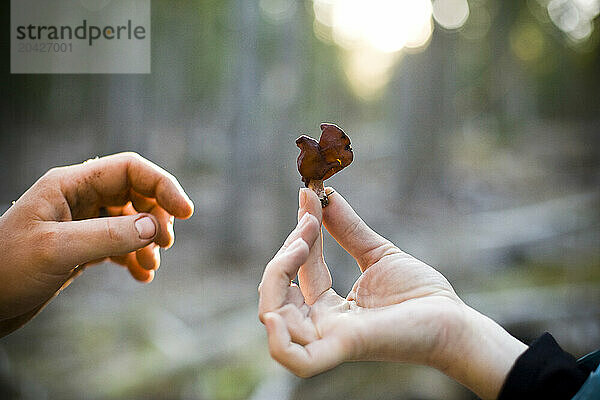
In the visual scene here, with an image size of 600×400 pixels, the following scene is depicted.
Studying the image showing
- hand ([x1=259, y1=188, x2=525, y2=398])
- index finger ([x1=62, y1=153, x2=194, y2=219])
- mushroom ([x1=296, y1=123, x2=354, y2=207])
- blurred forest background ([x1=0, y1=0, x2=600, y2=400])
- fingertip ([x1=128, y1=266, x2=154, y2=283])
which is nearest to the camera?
hand ([x1=259, y1=188, x2=525, y2=398])

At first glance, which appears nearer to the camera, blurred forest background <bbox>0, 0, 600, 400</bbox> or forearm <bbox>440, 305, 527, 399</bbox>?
forearm <bbox>440, 305, 527, 399</bbox>

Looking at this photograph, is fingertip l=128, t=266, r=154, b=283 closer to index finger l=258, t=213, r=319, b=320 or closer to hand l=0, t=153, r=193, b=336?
hand l=0, t=153, r=193, b=336

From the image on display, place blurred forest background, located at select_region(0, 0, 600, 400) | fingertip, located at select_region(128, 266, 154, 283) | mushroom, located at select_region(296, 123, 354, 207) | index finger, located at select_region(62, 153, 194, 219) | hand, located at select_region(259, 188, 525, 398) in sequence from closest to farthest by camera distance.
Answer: hand, located at select_region(259, 188, 525, 398) < mushroom, located at select_region(296, 123, 354, 207) < index finger, located at select_region(62, 153, 194, 219) < fingertip, located at select_region(128, 266, 154, 283) < blurred forest background, located at select_region(0, 0, 600, 400)

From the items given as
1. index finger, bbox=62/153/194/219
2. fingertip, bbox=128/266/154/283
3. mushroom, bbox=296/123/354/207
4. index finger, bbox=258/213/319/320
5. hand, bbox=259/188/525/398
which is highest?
mushroom, bbox=296/123/354/207

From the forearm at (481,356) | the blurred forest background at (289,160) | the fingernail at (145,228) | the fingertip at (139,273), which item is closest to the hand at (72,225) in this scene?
the fingernail at (145,228)

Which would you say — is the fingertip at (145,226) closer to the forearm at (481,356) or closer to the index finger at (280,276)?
the index finger at (280,276)

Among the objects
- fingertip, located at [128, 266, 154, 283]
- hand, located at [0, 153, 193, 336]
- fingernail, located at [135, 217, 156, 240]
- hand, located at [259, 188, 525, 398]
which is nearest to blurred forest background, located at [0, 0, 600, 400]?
fingertip, located at [128, 266, 154, 283]

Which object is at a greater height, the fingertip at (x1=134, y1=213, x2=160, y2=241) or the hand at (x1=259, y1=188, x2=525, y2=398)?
the fingertip at (x1=134, y1=213, x2=160, y2=241)
